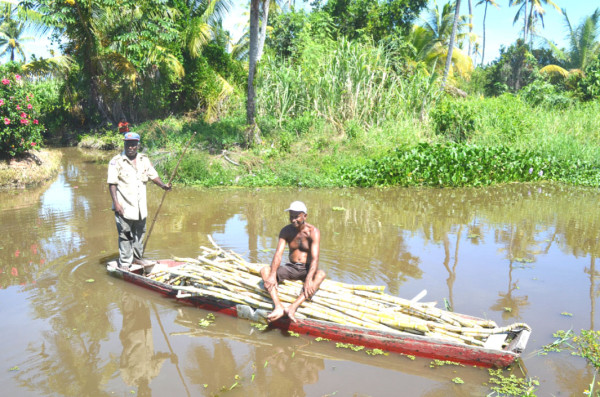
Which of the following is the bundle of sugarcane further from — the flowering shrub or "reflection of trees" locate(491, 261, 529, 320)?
the flowering shrub

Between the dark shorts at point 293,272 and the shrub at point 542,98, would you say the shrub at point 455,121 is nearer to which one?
the shrub at point 542,98

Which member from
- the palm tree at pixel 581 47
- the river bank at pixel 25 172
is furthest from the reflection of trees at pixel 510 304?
the palm tree at pixel 581 47

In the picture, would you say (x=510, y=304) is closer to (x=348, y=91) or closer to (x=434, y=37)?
(x=348, y=91)

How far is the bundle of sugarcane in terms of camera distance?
3.90 m

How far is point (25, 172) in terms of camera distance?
1236 centimetres

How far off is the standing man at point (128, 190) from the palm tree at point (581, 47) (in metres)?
26.6

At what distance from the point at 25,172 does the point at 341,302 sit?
11293mm

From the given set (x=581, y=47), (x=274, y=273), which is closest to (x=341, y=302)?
(x=274, y=273)

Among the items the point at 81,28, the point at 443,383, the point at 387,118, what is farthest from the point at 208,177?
the point at 81,28

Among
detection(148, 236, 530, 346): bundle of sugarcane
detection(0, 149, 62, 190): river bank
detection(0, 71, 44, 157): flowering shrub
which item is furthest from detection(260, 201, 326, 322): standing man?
detection(0, 149, 62, 190): river bank

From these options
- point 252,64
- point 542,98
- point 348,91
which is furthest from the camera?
point 542,98

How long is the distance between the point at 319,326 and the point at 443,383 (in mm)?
1141

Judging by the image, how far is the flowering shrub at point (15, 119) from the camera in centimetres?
1147

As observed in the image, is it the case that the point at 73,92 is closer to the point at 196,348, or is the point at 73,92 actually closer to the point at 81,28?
the point at 81,28
